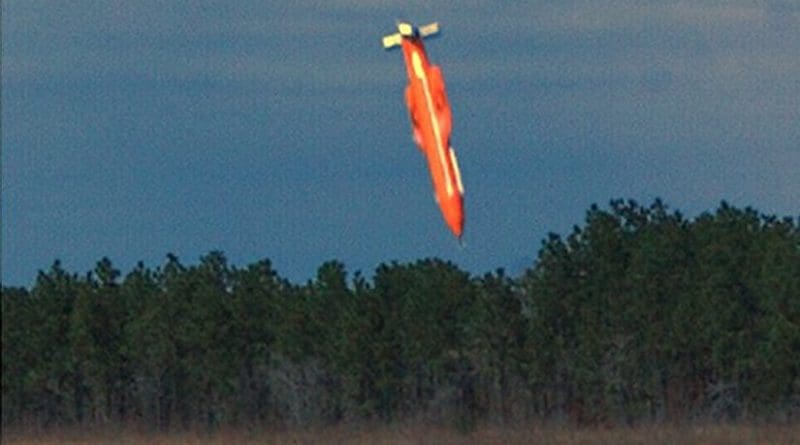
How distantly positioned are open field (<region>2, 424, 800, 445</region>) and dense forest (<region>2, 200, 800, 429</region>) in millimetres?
1536

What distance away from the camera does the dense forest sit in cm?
4919

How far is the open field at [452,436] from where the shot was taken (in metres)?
41.6

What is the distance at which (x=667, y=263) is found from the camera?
50656 millimetres

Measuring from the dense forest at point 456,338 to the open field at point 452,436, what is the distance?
154 cm

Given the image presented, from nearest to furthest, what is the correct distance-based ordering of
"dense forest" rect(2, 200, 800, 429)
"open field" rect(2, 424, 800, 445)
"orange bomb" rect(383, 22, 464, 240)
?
1. "orange bomb" rect(383, 22, 464, 240)
2. "open field" rect(2, 424, 800, 445)
3. "dense forest" rect(2, 200, 800, 429)

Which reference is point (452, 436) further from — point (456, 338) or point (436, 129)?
point (436, 129)

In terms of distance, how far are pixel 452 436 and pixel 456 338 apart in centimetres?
715

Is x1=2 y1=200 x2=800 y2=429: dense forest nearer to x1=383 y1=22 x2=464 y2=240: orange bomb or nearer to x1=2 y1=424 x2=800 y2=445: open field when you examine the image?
x1=2 y1=424 x2=800 y2=445: open field

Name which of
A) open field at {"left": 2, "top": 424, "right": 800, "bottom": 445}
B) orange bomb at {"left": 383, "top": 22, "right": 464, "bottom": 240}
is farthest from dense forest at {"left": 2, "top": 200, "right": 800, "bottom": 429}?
orange bomb at {"left": 383, "top": 22, "right": 464, "bottom": 240}

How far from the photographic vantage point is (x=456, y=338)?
Answer: 51.9 meters

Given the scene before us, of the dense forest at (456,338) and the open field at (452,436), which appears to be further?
the dense forest at (456,338)

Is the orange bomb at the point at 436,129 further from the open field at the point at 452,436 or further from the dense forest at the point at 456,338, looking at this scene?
the dense forest at the point at 456,338

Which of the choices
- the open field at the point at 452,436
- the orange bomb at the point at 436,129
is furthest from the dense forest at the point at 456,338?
the orange bomb at the point at 436,129

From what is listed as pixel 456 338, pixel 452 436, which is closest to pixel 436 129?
pixel 452 436
